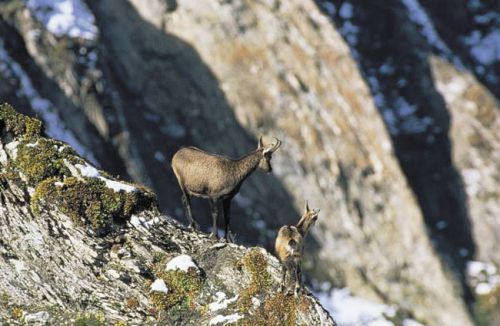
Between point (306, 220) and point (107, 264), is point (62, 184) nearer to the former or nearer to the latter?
point (107, 264)

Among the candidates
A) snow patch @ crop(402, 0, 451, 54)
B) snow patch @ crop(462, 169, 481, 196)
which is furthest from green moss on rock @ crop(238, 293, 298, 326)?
snow patch @ crop(402, 0, 451, 54)

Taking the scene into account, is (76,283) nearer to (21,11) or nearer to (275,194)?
(21,11)

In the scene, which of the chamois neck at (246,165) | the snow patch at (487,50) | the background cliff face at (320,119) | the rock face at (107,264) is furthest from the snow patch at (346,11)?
the rock face at (107,264)

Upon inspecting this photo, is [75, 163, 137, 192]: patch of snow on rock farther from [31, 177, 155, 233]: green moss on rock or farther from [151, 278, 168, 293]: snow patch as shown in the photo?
[151, 278, 168, 293]: snow patch

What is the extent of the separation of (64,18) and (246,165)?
113 ft

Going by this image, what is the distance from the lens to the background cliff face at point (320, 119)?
50.9m

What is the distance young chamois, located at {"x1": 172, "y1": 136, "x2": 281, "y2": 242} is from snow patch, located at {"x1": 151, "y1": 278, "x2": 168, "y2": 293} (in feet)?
7.63

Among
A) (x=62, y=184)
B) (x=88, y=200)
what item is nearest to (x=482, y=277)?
(x=88, y=200)

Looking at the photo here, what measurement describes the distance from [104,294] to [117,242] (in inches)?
48.8

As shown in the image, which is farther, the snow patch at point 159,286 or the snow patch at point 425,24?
the snow patch at point 425,24

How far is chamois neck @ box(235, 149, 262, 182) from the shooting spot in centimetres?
1784

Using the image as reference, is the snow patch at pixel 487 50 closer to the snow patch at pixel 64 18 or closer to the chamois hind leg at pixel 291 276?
the snow patch at pixel 64 18

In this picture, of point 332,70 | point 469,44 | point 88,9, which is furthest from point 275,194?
point 469,44

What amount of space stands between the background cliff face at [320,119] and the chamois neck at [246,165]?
98.7 feet
